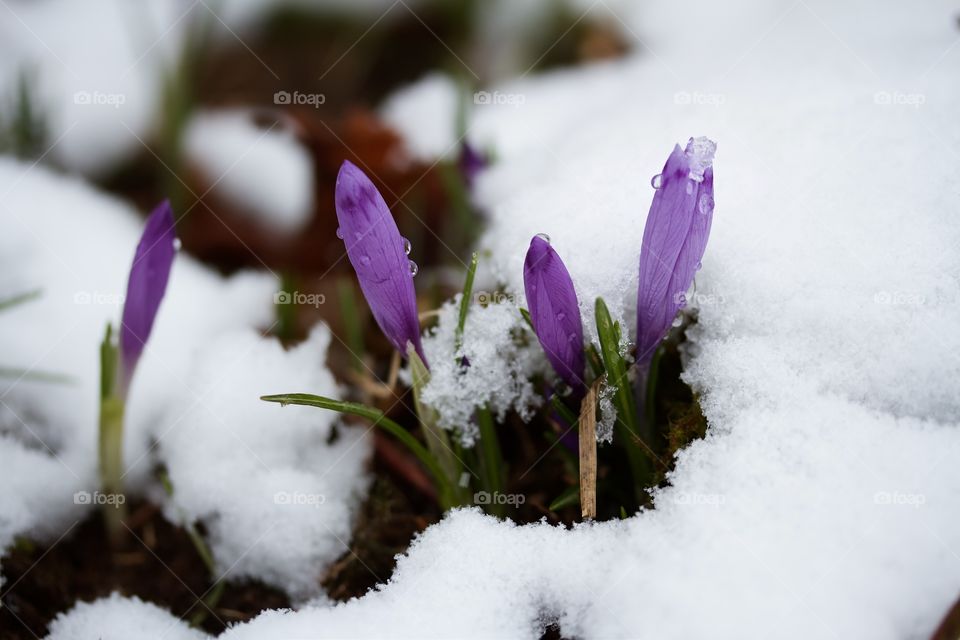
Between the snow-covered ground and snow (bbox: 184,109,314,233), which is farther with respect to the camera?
snow (bbox: 184,109,314,233)

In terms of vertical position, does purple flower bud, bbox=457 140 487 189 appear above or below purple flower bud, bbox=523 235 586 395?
above

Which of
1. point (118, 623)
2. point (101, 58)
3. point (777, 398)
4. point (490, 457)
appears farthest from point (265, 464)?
point (101, 58)

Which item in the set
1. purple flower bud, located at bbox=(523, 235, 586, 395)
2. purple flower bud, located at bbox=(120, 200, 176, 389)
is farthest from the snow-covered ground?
purple flower bud, located at bbox=(120, 200, 176, 389)

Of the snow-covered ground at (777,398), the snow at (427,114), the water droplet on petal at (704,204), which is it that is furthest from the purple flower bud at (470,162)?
the water droplet on petal at (704,204)

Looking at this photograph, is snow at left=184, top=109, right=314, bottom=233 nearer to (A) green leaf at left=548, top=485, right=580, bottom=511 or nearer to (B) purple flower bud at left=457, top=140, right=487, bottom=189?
(B) purple flower bud at left=457, top=140, right=487, bottom=189

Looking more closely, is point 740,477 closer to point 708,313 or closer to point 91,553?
point 708,313

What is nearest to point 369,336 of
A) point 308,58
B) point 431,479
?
point 431,479

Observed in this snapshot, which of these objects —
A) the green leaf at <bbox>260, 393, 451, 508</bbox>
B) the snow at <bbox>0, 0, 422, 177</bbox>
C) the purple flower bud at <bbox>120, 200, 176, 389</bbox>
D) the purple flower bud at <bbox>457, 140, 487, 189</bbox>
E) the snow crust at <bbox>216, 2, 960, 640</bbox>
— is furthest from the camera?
the snow at <bbox>0, 0, 422, 177</bbox>
